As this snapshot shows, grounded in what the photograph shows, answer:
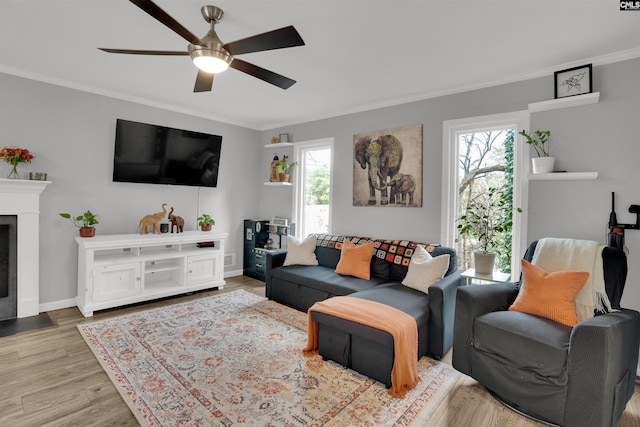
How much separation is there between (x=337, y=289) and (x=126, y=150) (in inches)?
122

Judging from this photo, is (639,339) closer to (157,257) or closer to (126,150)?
(157,257)

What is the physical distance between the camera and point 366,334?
7.47 feet

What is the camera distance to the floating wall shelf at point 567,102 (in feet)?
8.53

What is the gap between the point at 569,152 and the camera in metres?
2.81

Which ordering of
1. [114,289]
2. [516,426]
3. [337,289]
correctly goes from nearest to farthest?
[516,426] < [337,289] < [114,289]

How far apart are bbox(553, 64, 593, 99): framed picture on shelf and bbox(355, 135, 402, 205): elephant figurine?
5.15 feet

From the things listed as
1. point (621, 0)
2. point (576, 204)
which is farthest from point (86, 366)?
point (621, 0)

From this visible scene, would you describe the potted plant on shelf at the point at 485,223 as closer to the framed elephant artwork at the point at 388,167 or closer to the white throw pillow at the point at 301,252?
the framed elephant artwork at the point at 388,167

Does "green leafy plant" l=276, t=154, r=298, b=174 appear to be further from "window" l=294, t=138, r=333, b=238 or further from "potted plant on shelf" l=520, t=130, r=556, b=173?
"potted plant on shelf" l=520, t=130, r=556, b=173

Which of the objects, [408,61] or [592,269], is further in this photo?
[408,61]

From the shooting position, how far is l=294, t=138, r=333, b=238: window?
15.5 feet

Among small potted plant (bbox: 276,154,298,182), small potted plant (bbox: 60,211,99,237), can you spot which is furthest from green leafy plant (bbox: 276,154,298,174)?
small potted plant (bbox: 60,211,99,237)

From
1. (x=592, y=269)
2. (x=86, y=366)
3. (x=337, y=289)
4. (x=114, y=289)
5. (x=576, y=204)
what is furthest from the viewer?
(x=114, y=289)

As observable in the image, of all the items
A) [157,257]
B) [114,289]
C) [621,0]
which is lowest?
[114,289]
